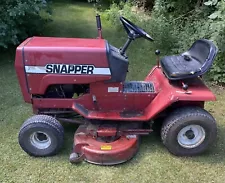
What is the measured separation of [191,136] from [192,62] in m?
0.72

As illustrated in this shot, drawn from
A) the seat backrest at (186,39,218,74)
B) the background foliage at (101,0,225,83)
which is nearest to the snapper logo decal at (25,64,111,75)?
the seat backrest at (186,39,218,74)

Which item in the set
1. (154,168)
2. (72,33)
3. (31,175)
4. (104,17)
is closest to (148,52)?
(72,33)

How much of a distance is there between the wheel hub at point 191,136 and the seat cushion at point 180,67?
0.49 metres

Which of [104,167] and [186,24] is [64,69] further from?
[186,24]

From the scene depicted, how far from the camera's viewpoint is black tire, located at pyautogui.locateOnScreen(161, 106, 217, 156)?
298 cm

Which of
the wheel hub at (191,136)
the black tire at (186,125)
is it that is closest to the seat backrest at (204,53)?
the black tire at (186,125)

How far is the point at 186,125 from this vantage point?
9.82 feet

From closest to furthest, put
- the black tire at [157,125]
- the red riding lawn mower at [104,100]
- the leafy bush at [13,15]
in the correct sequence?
the red riding lawn mower at [104,100] → the black tire at [157,125] → the leafy bush at [13,15]

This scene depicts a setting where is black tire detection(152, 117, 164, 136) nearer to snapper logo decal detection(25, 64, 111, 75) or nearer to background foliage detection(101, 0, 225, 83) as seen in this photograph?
snapper logo decal detection(25, 64, 111, 75)

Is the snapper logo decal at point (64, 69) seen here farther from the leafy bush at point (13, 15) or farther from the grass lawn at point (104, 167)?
the leafy bush at point (13, 15)

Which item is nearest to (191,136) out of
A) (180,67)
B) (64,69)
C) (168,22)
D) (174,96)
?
(174,96)

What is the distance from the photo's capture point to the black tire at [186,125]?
2982 millimetres

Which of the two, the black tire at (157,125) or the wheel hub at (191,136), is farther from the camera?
the black tire at (157,125)

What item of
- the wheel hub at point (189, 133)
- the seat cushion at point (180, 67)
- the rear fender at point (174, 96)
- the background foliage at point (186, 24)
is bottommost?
the background foliage at point (186, 24)
